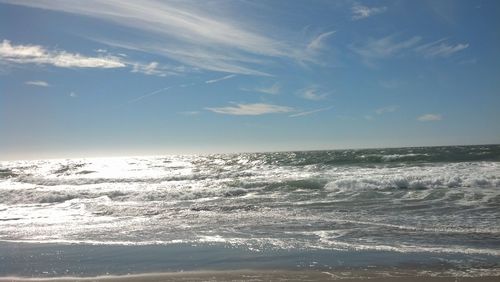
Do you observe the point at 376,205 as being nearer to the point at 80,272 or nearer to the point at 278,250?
the point at 278,250

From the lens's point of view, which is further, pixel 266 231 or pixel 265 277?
pixel 266 231

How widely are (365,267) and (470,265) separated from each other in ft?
5.36

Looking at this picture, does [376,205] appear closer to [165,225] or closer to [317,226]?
[317,226]

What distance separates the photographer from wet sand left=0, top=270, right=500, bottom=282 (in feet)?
21.1

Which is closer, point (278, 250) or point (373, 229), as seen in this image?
point (278, 250)

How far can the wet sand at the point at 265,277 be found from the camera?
6426 mm

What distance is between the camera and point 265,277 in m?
6.71

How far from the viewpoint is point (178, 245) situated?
946 centimetres

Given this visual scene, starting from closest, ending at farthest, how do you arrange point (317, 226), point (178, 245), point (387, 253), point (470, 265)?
point (470, 265)
point (387, 253)
point (178, 245)
point (317, 226)

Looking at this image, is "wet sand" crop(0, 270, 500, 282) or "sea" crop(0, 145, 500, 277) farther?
"sea" crop(0, 145, 500, 277)

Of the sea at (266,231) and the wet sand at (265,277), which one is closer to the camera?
the wet sand at (265,277)

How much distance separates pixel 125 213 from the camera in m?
15.4

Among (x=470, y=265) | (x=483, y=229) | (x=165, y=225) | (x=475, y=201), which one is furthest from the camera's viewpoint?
(x=475, y=201)

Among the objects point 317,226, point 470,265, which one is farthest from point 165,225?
point 470,265
